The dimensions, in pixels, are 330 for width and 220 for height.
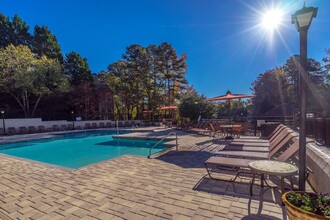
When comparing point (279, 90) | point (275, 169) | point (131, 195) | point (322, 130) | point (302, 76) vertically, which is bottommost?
point (131, 195)

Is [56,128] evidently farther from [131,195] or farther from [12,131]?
[131,195]

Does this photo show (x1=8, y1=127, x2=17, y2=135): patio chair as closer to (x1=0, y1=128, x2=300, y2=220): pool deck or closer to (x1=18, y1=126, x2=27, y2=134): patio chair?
(x1=18, y1=126, x2=27, y2=134): patio chair

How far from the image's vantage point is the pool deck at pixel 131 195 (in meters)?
2.37

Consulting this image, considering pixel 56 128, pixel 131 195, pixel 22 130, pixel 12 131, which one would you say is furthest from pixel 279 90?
pixel 12 131

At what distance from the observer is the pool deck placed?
2.37 metres

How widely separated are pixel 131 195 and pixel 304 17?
3427mm

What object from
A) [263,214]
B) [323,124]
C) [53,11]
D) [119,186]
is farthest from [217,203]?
[53,11]

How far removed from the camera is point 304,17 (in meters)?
2.23

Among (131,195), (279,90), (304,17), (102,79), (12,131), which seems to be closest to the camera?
(304,17)

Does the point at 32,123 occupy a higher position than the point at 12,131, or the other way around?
the point at 32,123

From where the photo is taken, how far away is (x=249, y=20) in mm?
8688

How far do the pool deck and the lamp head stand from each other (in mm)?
2339

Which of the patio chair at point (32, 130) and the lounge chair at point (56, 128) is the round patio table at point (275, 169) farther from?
the lounge chair at point (56, 128)

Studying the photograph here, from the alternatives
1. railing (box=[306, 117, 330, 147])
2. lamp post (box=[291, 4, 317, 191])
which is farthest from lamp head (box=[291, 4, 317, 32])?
railing (box=[306, 117, 330, 147])
